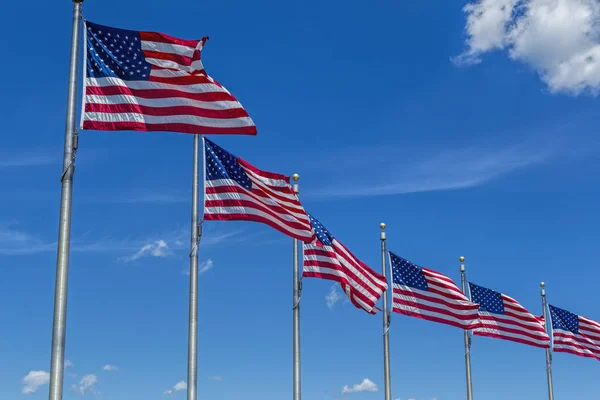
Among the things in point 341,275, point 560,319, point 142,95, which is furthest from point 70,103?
point 560,319

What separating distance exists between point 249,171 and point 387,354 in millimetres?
17726

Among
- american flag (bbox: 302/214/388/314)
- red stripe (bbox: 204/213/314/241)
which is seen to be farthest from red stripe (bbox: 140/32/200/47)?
american flag (bbox: 302/214/388/314)

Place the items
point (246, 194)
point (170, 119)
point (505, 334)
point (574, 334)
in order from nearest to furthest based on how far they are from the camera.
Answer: point (170, 119) → point (246, 194) → point (505, 334) → point (574, 334)

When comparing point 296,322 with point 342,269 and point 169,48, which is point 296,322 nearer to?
point 342,269

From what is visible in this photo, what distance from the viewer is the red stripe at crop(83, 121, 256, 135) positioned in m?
22.9

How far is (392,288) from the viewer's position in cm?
4453

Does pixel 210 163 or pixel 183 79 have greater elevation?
pixel 183 79

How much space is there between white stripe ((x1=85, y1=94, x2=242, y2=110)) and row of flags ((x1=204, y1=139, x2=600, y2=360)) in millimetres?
3767

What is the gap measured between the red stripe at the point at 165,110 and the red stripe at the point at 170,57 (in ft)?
4.15

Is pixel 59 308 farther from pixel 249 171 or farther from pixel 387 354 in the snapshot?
pixel 387 354

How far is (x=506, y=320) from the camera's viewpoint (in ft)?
169

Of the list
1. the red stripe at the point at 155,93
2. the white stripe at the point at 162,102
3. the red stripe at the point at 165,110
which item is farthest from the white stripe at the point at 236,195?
the red stripe at the point at 155,93

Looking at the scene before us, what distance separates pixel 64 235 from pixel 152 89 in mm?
5017

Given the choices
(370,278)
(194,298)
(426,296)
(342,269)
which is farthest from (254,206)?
(426,296)
